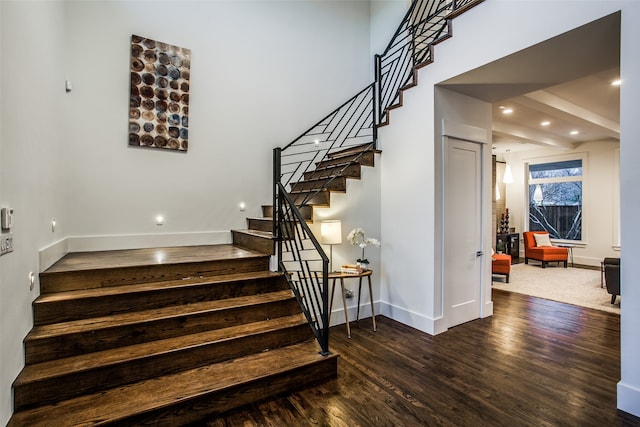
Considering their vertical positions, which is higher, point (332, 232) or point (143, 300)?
point (332, 232)

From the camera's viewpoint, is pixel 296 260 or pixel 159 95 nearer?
pixel 296 260

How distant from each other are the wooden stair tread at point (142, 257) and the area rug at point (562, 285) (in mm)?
4801

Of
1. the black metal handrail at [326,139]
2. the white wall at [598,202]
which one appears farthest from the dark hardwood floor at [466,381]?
the white wall at [598,202]

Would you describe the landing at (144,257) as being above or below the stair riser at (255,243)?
below

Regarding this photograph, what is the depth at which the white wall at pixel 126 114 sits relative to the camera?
2.03 m

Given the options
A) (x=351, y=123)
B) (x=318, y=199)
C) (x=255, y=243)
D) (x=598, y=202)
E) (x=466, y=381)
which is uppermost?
(x=351, y=123)

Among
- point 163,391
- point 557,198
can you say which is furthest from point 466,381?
point 557,198

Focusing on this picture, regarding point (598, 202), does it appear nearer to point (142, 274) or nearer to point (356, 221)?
point (356, 221)

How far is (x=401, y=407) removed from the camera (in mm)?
2244

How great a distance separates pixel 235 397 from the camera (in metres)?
2.19

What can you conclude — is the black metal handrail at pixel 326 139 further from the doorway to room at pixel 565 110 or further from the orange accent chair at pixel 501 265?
the orange accent chair at pixel 501 265

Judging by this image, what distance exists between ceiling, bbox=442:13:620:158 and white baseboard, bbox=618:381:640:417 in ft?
8.38

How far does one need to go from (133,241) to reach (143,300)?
157 centimetres

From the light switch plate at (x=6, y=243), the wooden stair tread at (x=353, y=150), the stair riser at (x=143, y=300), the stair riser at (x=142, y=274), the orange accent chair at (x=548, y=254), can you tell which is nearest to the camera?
the light switch plate at (x=6, y=243)
